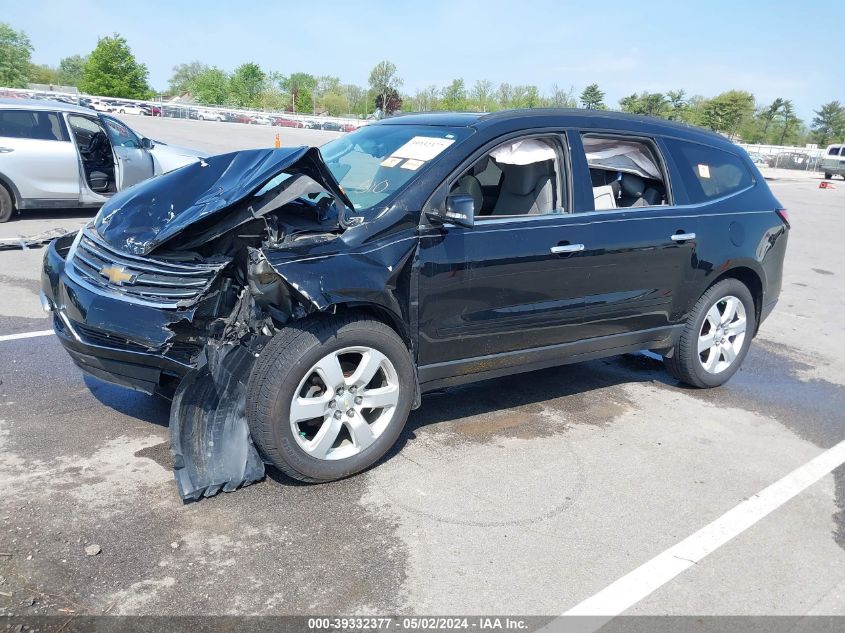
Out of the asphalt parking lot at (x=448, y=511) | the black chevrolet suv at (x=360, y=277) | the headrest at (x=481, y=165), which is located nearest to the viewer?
the asphalt parking lot at (x=448, y=511)

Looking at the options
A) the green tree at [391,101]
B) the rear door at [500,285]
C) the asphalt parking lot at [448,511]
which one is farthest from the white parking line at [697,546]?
the green tree at [391,101]

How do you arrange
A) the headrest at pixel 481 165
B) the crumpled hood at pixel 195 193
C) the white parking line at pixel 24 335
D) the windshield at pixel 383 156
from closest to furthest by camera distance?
the crumpled hood at pixel 195 193
the windshield at pixel 383 156
the headrest at pixel 481 165
the white parking line at pixel 24 335

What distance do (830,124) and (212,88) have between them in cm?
8420

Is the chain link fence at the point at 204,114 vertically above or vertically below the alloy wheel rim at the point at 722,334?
above

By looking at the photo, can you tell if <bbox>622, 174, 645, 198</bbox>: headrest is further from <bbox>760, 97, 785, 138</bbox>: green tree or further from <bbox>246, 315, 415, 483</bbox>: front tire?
<bbox>760, 97, 785, 138</bbox>: green tree

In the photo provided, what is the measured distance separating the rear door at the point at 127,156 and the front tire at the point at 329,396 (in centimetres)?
782

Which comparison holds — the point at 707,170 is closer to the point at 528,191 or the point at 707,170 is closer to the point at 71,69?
the point at 528,191

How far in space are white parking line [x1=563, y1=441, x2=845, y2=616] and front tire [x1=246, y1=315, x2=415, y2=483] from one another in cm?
137

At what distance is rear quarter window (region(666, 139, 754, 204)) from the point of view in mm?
5164

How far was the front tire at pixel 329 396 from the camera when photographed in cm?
347

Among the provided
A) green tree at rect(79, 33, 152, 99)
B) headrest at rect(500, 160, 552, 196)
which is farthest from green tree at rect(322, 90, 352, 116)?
headrest at rect(500, 160, 552, 196)

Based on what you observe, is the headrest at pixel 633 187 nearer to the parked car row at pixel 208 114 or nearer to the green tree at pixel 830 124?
the parked car row at pixel 208 114

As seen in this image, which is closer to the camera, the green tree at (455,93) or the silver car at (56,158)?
the silver car at (56,158)

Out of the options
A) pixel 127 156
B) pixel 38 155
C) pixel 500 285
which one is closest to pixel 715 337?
pixel 500 285
